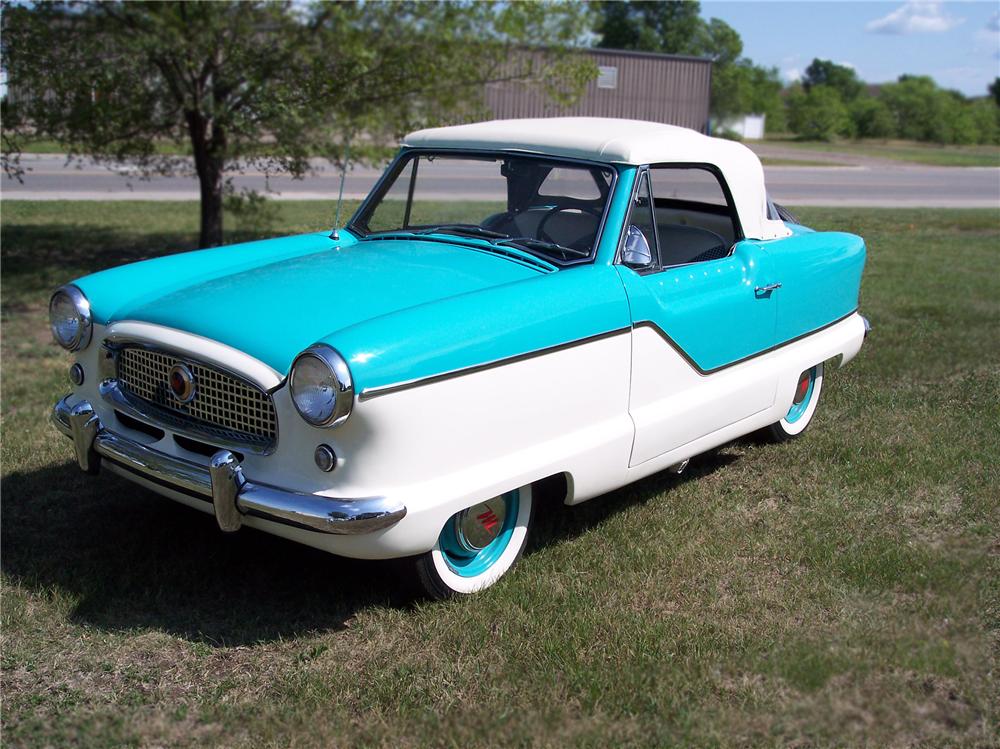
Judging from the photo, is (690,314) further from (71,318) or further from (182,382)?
(71,318)

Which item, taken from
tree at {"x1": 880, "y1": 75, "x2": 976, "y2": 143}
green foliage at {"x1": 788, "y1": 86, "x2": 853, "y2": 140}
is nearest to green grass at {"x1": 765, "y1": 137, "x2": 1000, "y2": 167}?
tree at {"x1": 880, "y1": 75, "x2": 976, "y2": 143}

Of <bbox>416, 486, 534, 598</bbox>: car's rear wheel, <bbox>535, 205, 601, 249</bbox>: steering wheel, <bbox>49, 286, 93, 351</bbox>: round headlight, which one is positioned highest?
<bbox>535, 205, 601, 249</bbox>: steering wheel

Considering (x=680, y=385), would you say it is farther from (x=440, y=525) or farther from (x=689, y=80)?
(x=689, y=80)

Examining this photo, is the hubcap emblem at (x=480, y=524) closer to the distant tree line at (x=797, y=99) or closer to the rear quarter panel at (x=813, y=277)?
the rear quarter panel at (x=813, y=277)

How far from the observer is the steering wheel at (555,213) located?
4.31 m

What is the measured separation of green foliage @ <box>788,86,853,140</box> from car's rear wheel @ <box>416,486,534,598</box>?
44.3m

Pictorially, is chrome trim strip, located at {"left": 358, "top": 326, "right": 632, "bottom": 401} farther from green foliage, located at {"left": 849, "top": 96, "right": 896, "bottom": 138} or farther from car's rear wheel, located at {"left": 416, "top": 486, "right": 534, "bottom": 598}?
green foliage, located at {"left": 849, "top": 96, "right": 896, "bottom": 138}

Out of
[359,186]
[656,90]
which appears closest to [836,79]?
[656,90]

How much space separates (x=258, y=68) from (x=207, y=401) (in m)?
6.01

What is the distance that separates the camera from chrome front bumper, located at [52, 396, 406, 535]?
327 cm

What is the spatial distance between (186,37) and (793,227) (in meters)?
5.34

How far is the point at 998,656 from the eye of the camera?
341 centimetres

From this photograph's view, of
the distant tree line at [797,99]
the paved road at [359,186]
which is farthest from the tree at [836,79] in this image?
the paved road at [359,186]

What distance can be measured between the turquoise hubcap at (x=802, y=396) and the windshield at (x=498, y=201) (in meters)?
1.94
